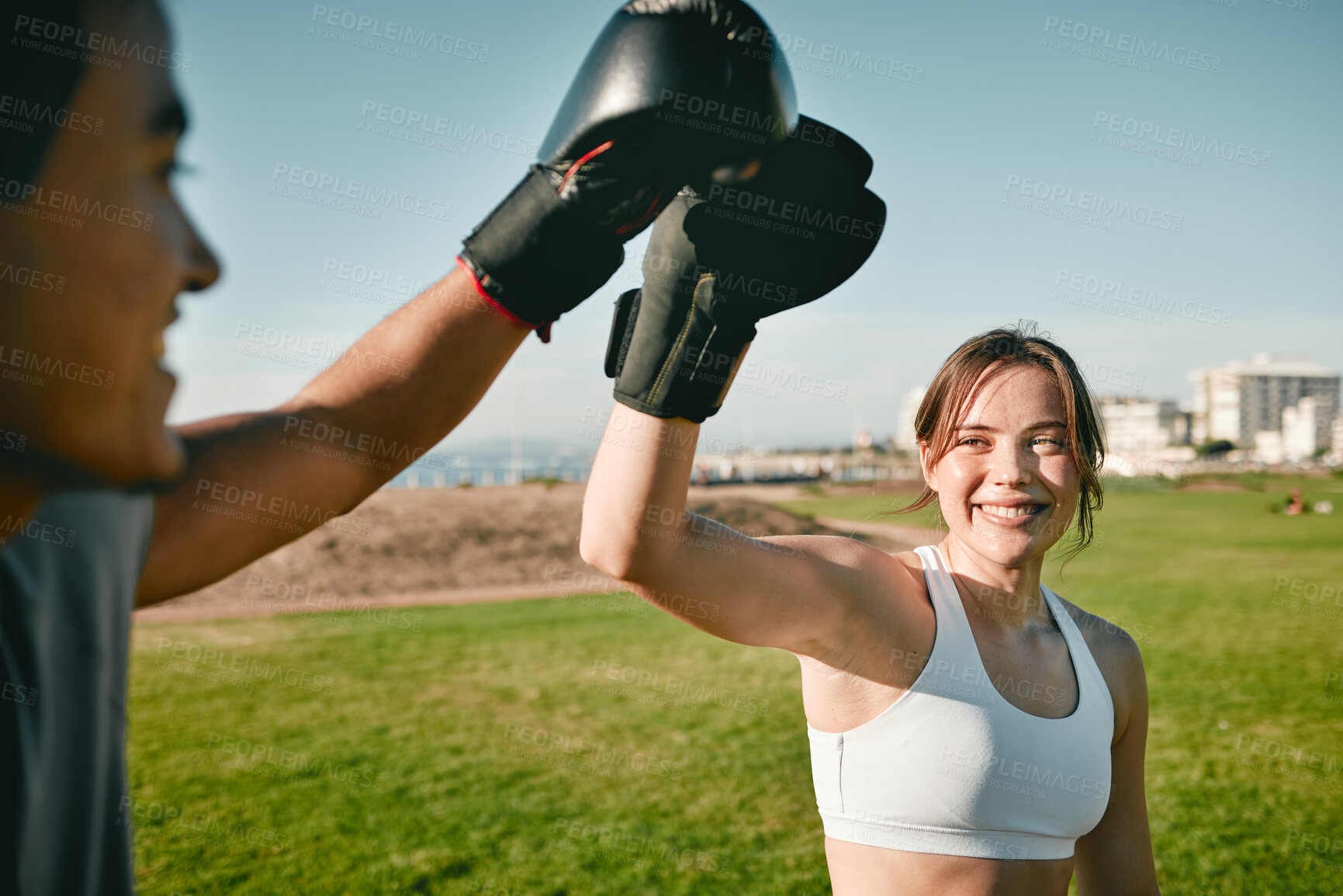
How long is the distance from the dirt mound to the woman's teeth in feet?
41.1

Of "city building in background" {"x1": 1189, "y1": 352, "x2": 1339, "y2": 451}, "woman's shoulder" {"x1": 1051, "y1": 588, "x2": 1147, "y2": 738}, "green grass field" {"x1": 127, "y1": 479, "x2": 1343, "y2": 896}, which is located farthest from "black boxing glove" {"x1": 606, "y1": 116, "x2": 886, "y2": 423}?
"city building in background" {"x1": 1189, "y1": 352, "x2": 1339, "y2": 451}

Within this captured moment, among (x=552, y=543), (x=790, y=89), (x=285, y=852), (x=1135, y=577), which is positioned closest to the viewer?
(x=790, y=89)

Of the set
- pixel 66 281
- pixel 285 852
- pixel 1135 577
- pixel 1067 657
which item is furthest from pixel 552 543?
pixel 66 281

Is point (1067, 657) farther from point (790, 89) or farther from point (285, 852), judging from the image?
point (285, 852)

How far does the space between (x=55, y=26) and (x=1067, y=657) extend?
7.54 feet

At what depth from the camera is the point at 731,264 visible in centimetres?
138

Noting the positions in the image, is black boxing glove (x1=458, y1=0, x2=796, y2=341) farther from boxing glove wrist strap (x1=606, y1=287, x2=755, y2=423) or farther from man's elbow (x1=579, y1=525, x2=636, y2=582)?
man's elbow (x1=579, y1=525, x2=636, y2=582)

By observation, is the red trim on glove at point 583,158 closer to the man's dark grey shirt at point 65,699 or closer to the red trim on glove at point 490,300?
the red trim on glove at point 490,300

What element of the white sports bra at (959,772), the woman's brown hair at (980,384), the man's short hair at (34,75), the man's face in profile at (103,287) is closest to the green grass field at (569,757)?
the woman's brown hair at (980,384)

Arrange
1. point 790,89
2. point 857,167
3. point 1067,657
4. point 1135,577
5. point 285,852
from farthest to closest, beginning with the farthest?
point 1135,577 < point 285,852 < point 1067,657 < point 857,167 < point 790,89

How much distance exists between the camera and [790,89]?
1.39 meters

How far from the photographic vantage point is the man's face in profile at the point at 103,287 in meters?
0.74

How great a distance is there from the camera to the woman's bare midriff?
1.72m

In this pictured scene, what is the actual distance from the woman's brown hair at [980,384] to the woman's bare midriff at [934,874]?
987 millimetres
